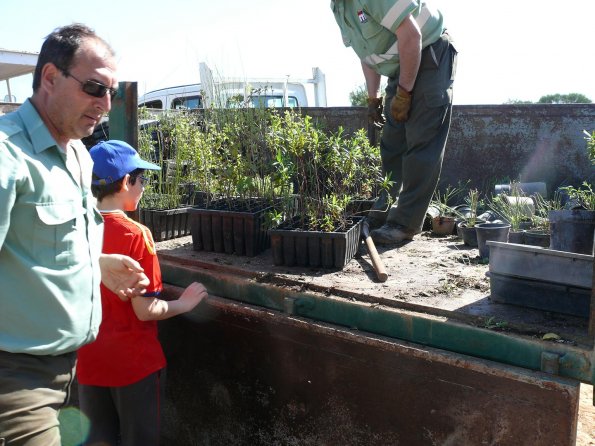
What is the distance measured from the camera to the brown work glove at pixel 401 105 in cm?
332

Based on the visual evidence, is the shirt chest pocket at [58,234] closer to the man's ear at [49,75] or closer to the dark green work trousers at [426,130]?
the man's ear at [49,75]

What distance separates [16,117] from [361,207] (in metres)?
2.10

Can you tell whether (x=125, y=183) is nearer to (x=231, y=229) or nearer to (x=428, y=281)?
(x=231, y=229)

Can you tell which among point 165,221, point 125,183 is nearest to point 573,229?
point 125,183

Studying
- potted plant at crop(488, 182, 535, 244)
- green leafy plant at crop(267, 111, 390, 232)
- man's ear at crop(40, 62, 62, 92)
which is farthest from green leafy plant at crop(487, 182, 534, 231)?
man's ear at crop(40, 62, 62, 92)

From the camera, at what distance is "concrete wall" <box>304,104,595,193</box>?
4434mm

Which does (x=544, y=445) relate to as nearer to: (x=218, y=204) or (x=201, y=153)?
(x=218, y=204)

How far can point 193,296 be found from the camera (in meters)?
2.66

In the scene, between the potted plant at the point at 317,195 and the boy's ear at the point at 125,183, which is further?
the potted plant at the point at 317,195

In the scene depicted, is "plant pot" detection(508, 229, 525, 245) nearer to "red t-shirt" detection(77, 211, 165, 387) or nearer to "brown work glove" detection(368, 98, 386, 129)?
"brown work glove" detection(368, 98, 386, 129)

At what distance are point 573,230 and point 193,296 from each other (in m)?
1.74

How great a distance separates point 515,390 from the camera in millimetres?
1943

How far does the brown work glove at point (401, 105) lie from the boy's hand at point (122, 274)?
1.89 metres

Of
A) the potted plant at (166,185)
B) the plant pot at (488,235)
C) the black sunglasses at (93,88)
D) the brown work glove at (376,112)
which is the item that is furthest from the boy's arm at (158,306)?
the brown work glove at (376,112)
